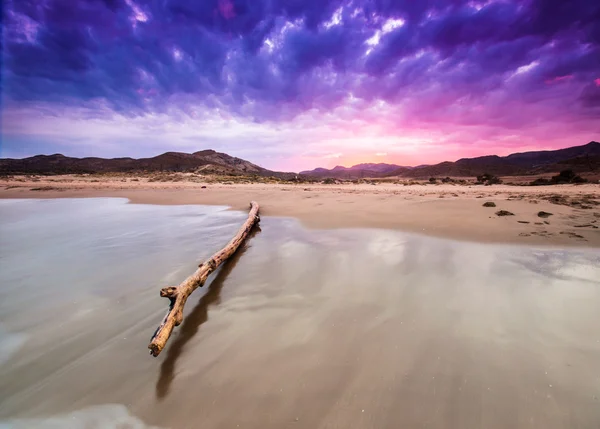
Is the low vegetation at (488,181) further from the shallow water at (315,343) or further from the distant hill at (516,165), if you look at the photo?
the shallow water at (315,343)

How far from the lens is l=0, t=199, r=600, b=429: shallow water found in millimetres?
2117

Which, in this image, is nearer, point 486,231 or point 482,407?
point 482,407

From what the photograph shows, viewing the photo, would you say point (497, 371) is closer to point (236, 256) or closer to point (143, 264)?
point (236, 256)

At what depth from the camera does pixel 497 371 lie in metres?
2.42

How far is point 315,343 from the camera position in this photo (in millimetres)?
2930

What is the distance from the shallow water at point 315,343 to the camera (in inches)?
83.4

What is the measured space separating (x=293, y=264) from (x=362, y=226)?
3856 millimetres

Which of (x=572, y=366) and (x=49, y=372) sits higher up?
(x=572, y=366)

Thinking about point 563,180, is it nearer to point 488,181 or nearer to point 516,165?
point 488,181

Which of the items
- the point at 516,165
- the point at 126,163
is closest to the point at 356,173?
the point at 516,165

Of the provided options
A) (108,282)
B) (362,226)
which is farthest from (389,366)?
(362,226)

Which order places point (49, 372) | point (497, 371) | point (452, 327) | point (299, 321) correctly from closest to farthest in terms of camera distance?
point (497, 371) < point (49, 372) < point (452, 327) < point (299, 321)

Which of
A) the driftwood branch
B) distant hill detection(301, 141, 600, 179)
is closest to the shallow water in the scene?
the driftwood branch

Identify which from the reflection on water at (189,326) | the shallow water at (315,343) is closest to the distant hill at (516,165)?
the shallow water at (315,343)
